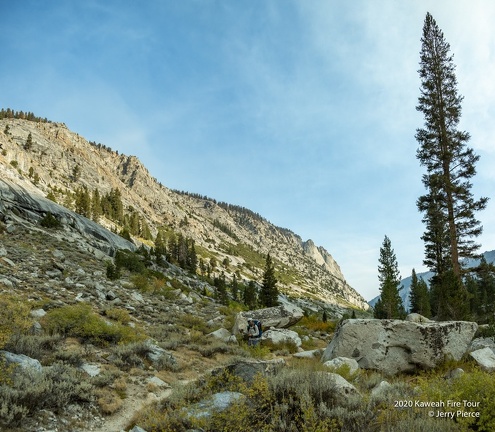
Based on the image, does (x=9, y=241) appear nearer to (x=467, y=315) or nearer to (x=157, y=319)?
(x=157, y=319)

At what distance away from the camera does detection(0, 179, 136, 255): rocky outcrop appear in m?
36.7

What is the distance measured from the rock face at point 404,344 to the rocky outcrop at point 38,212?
3446 centimetres

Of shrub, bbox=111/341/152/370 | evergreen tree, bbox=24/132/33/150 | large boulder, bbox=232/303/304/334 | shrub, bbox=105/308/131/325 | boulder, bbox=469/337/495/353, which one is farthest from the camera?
evergreen tree, bbox=24/132/33/150

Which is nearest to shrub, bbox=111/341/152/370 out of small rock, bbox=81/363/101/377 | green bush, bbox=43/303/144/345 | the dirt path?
small rock, bbox=81/363/101/377

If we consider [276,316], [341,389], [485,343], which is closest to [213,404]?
[341,389]

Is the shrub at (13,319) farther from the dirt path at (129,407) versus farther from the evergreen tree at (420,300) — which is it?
the evergreen tree at (420,300)

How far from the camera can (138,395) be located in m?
8.02

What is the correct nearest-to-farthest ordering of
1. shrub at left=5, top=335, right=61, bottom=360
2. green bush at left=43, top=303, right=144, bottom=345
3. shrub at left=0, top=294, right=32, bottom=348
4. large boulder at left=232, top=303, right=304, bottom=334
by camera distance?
shrub at left=5, top=335, right=61, bottom=360 → shrub at left=0, top=294, right=32, bottom=348 → green bush at left=43, top=303, right=144, bottom=345 → large boulder at left=232, top=303, right=304, bottom=334

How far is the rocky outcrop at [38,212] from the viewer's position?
36.7 metres

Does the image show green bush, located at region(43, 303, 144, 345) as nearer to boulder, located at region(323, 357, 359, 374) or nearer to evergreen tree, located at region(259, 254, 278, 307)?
boulder, located at region(323, 357, 359, 374)

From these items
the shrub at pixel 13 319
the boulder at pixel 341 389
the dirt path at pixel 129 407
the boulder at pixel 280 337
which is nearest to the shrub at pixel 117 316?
the shrub at pixel 13 319

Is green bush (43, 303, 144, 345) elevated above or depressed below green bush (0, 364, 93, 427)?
above

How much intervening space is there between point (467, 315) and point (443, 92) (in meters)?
16.1

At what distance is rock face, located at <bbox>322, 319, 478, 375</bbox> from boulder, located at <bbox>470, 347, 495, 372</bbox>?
78 centimetres
